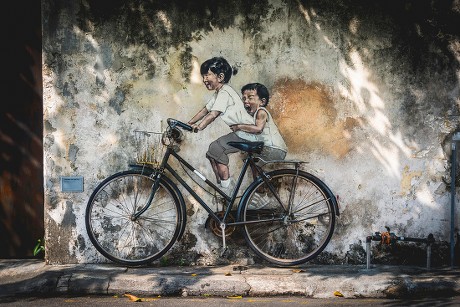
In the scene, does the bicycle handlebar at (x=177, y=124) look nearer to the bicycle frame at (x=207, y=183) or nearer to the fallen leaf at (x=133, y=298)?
the bicycle frame at (x=207, y=183)

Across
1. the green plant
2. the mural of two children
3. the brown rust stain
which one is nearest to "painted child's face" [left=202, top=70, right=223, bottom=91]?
the mural of two children

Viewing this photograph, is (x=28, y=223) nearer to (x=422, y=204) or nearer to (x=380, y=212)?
(x=380, y=212)

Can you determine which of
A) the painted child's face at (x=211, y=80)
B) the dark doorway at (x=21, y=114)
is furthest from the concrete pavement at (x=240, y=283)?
the painted child's face at (x=211, y=80)

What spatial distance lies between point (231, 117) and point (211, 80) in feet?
1.55

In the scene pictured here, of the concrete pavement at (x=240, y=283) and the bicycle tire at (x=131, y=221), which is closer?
the concrete pavement at (x=240, y=283)

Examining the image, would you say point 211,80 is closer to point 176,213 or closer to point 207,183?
point 207,183

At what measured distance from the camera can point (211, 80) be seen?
6504mm

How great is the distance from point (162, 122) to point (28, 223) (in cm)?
204

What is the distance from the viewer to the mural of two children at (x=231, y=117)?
6.50 m

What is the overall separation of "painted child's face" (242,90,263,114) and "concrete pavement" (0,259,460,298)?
182 cm

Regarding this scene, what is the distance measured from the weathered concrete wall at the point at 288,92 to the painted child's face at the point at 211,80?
9 centimetres

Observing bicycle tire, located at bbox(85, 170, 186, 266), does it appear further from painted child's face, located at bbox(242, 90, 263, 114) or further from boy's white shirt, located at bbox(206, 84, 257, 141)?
painted child's face, located at bbox(242, 90, 263, 114)

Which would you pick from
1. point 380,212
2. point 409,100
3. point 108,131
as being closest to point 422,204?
point 380,212

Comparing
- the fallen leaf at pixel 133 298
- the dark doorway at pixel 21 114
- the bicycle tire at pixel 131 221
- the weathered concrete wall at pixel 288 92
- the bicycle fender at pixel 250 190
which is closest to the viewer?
the fallen leaf at pixel 133 298
